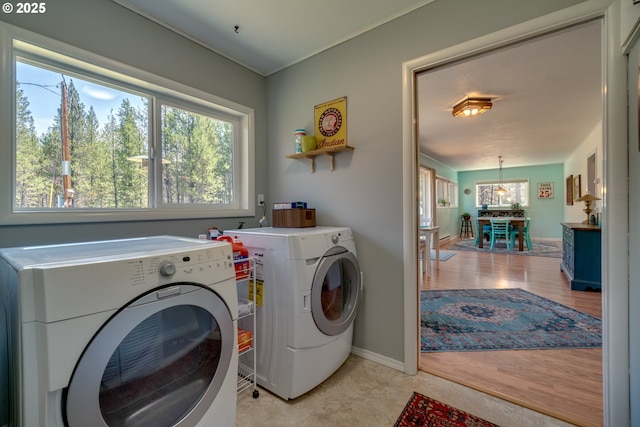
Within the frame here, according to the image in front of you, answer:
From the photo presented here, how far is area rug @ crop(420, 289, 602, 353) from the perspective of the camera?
2.11m

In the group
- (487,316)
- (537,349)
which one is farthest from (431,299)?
(537,349)

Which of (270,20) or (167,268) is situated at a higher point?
(270,20)

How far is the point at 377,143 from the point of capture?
187 centimetres

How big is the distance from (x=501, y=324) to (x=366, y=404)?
1729 mm

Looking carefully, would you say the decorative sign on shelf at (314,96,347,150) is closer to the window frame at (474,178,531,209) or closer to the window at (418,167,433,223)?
the window at (418,167,433,223)

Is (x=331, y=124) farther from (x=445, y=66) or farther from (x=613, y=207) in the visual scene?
(x=613, y=207)

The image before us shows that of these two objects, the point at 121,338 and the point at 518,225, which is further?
the point at 518,225

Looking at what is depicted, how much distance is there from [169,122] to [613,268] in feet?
8.93

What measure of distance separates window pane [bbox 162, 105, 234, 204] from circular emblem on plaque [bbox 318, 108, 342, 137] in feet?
2.78

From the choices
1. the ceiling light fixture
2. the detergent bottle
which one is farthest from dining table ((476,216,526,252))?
the detergent bottle

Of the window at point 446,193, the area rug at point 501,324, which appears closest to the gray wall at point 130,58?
the area rug at point 501,324

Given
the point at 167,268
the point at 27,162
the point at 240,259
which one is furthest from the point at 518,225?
the point at 27,162

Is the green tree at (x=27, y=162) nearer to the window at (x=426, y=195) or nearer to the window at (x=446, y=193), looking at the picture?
the window at (x=426, y=195)

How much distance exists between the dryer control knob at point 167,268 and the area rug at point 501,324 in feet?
6.29
